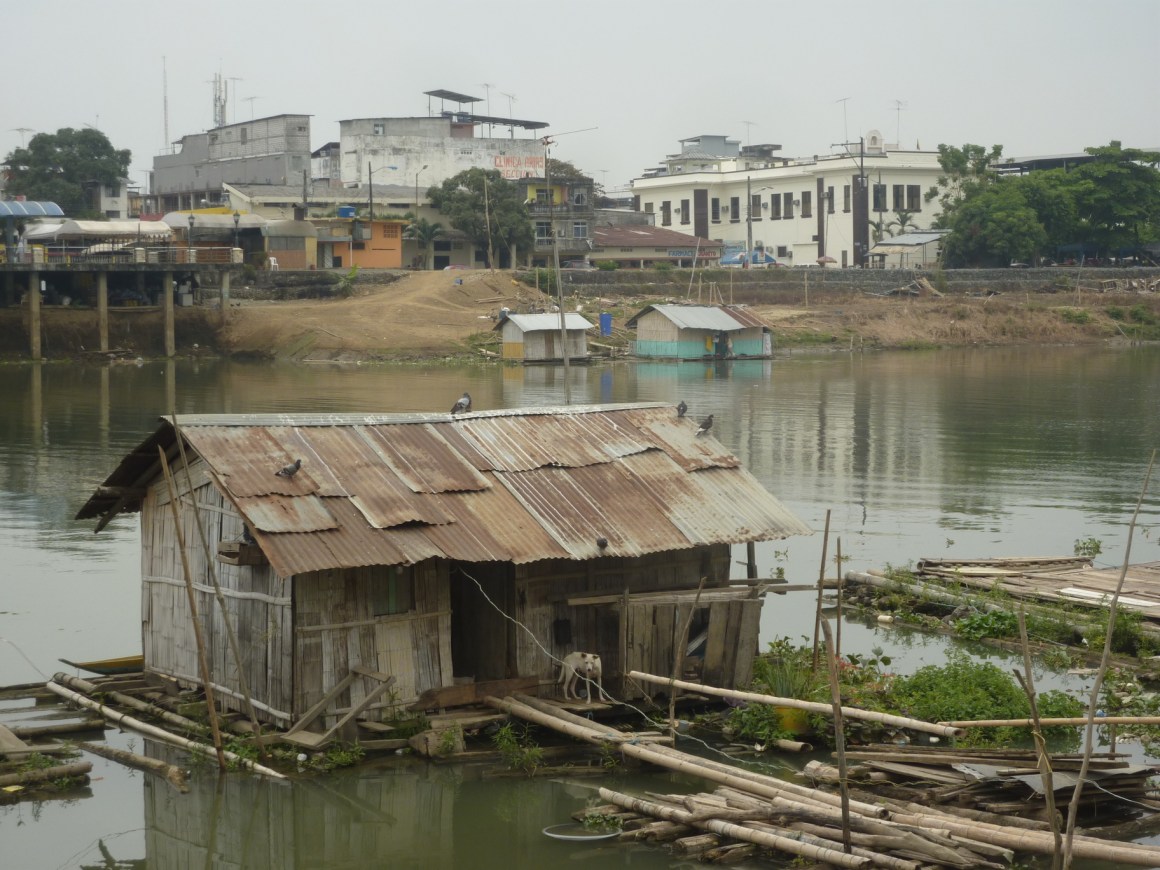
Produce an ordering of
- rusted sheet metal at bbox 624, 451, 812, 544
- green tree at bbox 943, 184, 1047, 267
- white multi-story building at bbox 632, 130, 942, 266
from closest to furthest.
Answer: rusted sheet metal at bbox 624, 451, 812, 544, green tree at bbox 943, 184, 1047, 267, white multi-story building at bbox 632, 130, 942, 266

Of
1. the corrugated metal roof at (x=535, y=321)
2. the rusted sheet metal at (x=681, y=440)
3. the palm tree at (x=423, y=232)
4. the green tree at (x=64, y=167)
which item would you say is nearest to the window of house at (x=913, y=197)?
the palm tree at (x=423, y=232)

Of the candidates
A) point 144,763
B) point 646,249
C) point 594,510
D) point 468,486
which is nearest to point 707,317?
point 646,249

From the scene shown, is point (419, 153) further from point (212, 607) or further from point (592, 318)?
point (212, 607)

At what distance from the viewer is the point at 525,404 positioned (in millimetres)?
42281

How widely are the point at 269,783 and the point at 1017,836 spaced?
6149 mm

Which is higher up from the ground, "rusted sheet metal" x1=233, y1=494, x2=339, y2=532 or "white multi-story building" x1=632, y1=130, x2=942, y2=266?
"white multi-story building" x1=632, y1=130, x2=942, y2=266

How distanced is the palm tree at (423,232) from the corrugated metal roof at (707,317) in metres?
14.9

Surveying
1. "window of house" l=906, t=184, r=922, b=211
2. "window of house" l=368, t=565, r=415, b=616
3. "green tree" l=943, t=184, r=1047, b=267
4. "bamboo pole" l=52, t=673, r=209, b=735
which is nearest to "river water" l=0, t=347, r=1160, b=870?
"bamboo pole" l=52, t=673, r=209, b=735

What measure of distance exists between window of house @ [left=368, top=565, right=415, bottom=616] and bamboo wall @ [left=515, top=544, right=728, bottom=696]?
3.39 feet

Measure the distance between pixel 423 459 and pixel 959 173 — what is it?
76.9 metres

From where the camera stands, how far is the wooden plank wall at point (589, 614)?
45.8 ft

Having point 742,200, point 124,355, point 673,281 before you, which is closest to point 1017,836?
point 124,355

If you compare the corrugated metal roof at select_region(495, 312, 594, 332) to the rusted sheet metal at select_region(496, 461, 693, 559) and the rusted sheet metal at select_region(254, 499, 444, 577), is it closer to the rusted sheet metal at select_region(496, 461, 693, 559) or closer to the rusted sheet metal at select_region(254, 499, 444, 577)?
the rusted sheet metal at select_region(496, 461, 693, 559)

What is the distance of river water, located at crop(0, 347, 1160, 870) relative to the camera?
40.1ft
